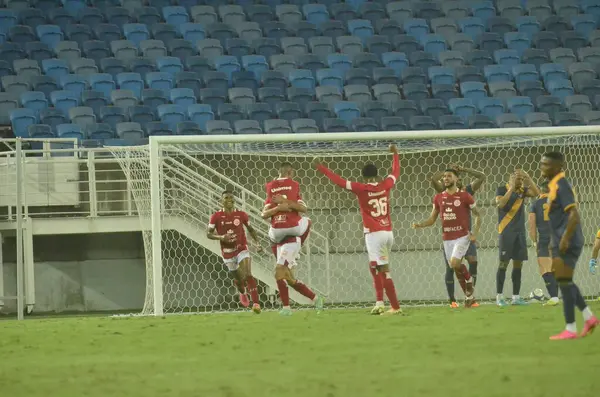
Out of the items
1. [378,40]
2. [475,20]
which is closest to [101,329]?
[378,40]

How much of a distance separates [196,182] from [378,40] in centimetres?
743

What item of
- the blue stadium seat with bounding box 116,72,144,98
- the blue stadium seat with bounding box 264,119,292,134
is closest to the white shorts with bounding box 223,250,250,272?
the blue stadium seat with bounding box 264,119,292,134

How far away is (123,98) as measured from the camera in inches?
857

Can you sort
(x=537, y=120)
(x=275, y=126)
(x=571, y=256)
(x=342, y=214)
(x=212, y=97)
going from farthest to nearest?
(x=212, y=97)
(x=537, y=120)
(x=275, y=126)
(x=342, y=214)
(x=571, y=256)

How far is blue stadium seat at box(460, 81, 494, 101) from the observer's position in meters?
23.1

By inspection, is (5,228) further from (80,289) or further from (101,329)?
(101,329)

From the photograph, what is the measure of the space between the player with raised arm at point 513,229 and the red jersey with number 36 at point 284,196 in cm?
322

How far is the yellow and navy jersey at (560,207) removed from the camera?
32.8 ft

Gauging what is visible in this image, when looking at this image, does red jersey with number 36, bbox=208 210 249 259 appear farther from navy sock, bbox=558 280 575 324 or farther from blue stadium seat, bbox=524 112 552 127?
navy sock, bbox=558 280 575 324

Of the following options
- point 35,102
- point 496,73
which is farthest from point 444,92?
point 35,102

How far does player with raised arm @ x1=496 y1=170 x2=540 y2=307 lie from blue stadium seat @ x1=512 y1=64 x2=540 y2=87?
7.61 meters

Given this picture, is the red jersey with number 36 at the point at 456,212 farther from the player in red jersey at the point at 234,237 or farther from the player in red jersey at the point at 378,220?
the player in red jersey at the point at 234,237

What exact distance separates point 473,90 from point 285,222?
889 cm

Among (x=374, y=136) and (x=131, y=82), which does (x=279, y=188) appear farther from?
(x=131, y=82)
